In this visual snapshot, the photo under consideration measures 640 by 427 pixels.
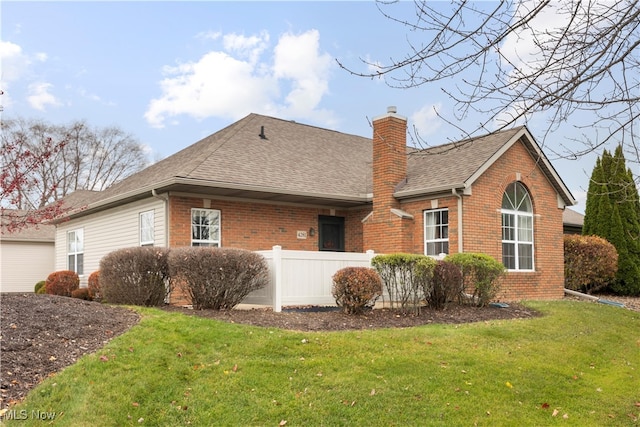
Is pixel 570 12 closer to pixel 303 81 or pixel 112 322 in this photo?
pixel 112 322

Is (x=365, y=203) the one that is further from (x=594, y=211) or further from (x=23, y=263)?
(x=23, y=263)

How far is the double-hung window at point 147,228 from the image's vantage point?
15.3 meters

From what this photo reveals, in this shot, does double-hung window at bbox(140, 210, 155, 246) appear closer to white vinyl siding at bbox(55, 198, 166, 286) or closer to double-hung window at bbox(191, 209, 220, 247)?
white vinyl siding at bbox(55, 198, 166, 286)

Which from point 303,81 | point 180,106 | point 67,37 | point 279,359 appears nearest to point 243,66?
point 303,81

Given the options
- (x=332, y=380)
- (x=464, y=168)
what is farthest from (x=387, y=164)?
(x=332, y=380)

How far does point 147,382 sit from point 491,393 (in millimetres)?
4109

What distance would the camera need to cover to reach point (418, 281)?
1141 centimetres

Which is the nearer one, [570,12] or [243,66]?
[570,12]

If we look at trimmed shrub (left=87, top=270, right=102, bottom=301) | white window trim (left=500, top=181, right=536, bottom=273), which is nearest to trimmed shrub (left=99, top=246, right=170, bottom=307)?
trimmed shrub (left=87, top=270, right=102, bottom=301)

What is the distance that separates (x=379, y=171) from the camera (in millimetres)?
16234

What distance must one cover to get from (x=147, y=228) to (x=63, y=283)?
4.58 meters

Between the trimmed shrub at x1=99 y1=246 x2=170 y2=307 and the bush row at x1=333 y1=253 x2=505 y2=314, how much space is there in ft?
11.3

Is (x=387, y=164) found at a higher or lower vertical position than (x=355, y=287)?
higher

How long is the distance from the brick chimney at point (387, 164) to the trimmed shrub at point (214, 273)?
19.6ft
